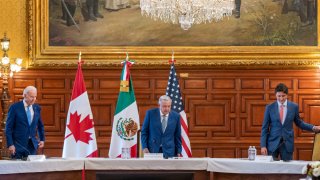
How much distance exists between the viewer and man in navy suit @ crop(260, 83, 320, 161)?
30.2 feet

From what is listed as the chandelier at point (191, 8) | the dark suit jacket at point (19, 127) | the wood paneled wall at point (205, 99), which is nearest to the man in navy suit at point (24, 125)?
the dark suit jacket at point (19, 127)

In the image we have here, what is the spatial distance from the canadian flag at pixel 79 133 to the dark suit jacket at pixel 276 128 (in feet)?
8.96

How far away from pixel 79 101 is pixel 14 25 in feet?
8.50

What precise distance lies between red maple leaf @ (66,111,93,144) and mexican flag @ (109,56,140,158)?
0.36 m

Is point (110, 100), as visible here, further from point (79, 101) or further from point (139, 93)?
point (79, 101)

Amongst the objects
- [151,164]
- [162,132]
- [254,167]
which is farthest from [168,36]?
[254,167]

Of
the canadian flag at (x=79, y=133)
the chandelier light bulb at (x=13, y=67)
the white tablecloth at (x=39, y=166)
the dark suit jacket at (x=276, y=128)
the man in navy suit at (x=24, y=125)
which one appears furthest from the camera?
the chandelier light bulb at (x=13, y=67)

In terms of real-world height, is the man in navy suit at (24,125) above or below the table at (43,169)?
above

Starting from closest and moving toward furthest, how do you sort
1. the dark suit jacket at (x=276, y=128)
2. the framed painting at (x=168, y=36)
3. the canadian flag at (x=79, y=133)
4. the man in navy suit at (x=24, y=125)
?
the man in navy suit at (x=24, y=125), the dark suit jacket at (x=276, y=128), the canadian flag at (x=79, y=133), the framed painting at (x=168, y=36)

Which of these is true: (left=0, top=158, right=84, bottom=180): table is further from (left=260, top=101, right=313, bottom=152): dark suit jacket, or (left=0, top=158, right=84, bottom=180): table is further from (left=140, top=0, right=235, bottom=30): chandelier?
(left=140, top=0, right=235, bottom=30): chandelier

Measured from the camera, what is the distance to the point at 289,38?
13.0 meters

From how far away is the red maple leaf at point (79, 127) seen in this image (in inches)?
426

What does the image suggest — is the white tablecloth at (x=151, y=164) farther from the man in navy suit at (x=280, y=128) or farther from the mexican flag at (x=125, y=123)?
the mexican flag at (x=125, y=123)

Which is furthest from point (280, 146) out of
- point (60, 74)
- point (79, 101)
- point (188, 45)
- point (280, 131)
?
point (60, 74)
